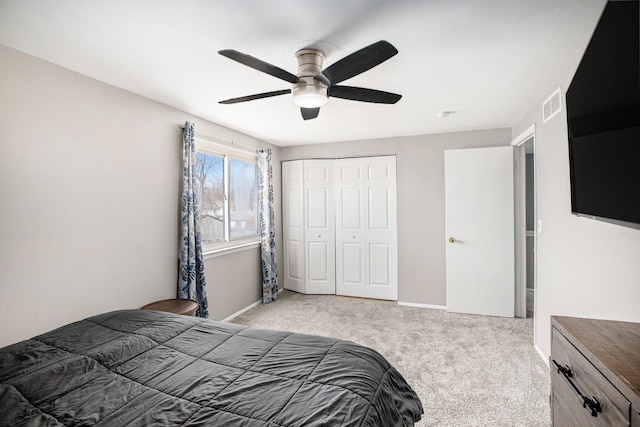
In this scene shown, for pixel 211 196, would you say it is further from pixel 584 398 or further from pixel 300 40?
pixel 584 398

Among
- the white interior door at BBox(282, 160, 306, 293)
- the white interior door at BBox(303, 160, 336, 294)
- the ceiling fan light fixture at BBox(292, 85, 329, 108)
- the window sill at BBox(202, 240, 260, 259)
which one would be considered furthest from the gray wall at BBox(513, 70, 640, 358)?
the window sill at BBox(202, 240, 260, 259)

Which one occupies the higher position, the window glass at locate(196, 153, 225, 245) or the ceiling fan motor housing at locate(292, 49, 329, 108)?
the ceiling fan motor housing at locate(292, 49, 329, 108)

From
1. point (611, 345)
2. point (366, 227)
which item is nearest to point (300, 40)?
point (611, 345)

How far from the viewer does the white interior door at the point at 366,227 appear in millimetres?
4434

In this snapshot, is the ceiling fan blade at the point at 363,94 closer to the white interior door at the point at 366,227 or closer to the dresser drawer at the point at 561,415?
the dresser drawer at the point at 561,415

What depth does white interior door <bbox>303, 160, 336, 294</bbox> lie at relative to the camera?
4.75m

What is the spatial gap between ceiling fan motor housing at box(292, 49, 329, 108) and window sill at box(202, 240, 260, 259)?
218cm

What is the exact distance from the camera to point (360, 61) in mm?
1548

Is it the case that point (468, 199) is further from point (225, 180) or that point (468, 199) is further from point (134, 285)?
point (134, 285)

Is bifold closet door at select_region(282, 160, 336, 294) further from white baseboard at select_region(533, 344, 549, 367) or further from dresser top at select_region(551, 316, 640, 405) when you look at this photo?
dresser top at select_region(551, 316, 640, 405)

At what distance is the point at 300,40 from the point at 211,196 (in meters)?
2.35

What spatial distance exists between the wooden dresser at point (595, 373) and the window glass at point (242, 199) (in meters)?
3.42

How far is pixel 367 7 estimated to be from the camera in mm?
1447

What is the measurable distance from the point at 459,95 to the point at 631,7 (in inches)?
73.9
